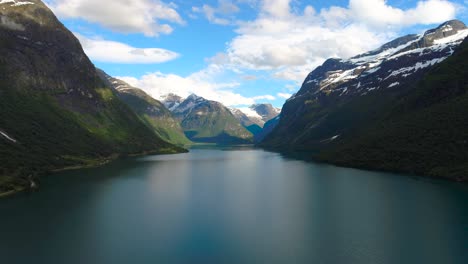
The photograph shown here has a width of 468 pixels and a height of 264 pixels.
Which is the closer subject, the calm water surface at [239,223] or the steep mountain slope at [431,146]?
the calm water surface at [239,223]

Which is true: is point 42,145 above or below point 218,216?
above

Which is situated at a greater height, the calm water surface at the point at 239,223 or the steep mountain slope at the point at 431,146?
the steep mountain slope at the point at 431,146

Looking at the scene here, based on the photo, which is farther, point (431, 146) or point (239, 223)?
point (431, 146)

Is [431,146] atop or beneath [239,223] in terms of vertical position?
atop

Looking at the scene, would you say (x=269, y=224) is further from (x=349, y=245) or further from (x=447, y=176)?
(x=447, y=176)

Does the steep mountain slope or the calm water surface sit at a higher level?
the steep mountain slope

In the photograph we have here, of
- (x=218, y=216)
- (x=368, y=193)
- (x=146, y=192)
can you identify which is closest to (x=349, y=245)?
(x=218, y=216)

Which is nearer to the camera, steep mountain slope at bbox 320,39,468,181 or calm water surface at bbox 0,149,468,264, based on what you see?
calm water surface at bbox 0,149,468,264

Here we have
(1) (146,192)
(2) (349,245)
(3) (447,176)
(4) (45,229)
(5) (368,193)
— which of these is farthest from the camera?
(3) (447,176)
